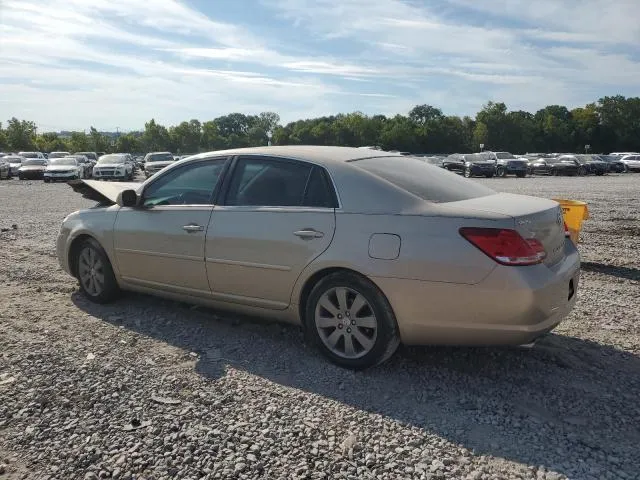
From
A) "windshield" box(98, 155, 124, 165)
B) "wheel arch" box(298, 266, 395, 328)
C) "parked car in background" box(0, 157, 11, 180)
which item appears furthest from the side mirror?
"parked car in background" box(0, 157, 11, 180)

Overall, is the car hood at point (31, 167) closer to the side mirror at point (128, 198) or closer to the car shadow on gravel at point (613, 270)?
the side mirror at point (128, 198)

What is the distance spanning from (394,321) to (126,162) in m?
31.3

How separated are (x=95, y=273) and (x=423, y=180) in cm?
338

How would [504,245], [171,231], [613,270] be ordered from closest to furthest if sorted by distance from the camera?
[504,245] → [171,231] → [613,270]

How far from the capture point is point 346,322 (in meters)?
3.96

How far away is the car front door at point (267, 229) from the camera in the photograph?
409 centimetres

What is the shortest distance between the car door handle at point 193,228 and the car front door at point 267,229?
0.12m

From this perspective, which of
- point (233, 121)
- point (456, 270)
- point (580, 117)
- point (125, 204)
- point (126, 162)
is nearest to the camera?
point (456, 270)

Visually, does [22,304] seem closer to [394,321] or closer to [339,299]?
[339,299]

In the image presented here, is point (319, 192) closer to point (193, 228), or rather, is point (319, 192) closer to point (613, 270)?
point (193, 228)

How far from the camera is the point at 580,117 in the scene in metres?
99.4

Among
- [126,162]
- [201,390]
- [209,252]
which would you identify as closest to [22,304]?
[209,252]

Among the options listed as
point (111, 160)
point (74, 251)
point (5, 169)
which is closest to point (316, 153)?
point (74, 251)

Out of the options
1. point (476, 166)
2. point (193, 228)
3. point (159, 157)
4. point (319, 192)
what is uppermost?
point (159, 157)
